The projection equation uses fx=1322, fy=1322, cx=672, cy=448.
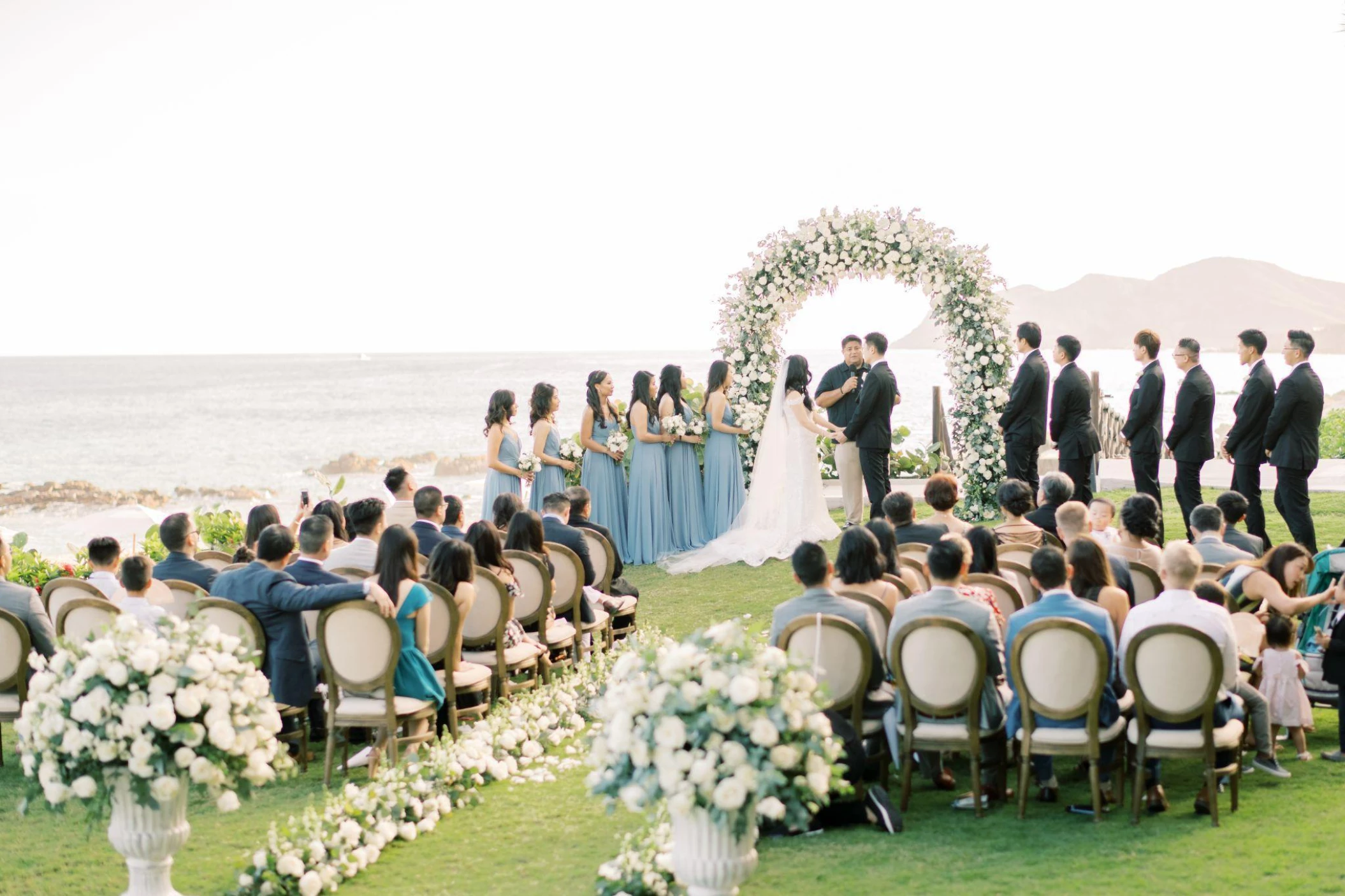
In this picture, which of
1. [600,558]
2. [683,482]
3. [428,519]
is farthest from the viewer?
[683,482]

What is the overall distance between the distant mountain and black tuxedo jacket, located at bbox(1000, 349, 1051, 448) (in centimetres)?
11344

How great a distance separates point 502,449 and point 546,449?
25.6 inches

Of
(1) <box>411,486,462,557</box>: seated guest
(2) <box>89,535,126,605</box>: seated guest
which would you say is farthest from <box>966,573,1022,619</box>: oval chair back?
(2) <box>89,535,126,605</box>: seated guest

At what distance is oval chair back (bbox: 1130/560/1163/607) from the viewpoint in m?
6.47

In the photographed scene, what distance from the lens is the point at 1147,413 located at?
10398 millimetres

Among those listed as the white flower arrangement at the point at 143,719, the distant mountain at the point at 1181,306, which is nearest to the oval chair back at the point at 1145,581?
the white flower arrangement at the point at 143,719

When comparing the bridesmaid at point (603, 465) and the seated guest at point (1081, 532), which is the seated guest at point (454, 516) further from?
the seated guest at point (1081, 532)

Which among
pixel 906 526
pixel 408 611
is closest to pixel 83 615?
pixel 408 611

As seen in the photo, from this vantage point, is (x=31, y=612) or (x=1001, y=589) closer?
(x=1001, y=589)

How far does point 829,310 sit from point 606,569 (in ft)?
19.3

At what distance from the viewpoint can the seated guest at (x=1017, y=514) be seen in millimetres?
7324

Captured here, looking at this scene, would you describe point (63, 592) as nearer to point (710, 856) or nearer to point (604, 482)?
point (710, 856)

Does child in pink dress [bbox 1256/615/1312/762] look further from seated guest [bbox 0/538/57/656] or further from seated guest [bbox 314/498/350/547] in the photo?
seated guest [bbox 0/538/57/656]

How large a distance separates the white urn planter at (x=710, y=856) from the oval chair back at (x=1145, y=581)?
327 centimetres
